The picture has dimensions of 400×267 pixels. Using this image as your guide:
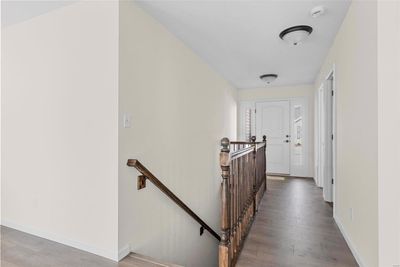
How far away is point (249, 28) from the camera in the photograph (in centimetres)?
266

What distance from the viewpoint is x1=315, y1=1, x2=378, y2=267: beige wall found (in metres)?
A: 1.61

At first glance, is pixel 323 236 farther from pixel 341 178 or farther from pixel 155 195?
pixel 155 195

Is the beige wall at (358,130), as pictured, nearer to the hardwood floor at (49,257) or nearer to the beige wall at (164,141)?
the hardwood floor at (49,257)

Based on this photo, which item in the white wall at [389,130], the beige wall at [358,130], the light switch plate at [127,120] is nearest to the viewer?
the white wall at [389,130]

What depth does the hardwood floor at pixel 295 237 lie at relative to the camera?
79.9 inches

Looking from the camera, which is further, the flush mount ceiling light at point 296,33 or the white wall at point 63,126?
the flush mount ceiling light at point 296,33

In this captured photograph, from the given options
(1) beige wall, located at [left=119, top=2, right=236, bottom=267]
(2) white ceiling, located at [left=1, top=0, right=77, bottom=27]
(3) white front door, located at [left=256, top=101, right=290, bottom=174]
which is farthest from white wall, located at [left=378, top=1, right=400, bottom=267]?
(3) white front door, located at [left=256, top=101, right=290, bottom=174]

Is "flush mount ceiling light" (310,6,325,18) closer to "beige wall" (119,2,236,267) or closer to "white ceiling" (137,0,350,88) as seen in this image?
"white ceiling" (137,0,350,88)

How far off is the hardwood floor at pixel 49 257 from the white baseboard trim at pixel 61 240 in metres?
0.03

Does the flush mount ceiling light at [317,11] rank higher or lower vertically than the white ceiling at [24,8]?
lower

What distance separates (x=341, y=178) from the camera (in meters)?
2.54

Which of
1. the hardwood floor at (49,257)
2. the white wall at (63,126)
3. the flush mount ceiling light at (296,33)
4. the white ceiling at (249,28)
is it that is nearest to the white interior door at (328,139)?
the white ceiling at (249,28)

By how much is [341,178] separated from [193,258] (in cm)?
227

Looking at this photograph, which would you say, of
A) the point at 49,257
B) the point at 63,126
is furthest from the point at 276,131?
the point at 49,257
